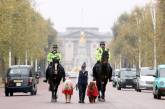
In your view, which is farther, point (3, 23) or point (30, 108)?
point (3, 23)

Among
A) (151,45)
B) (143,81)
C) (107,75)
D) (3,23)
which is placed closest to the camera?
(107,75)

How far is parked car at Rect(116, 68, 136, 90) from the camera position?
217ft

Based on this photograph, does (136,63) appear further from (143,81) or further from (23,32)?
(143,81)

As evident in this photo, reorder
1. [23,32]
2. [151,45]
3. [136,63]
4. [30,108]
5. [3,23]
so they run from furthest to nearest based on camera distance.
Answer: [136,63] < [151,45] < [23,32] < [3,23] < [30,108]

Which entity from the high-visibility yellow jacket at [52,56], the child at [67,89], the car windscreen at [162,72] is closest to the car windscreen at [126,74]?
the car windscreen at [162,72]

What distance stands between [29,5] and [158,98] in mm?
54460

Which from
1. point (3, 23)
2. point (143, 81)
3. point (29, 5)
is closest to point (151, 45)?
point (29, 5)

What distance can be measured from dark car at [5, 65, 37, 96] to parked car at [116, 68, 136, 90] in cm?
2073

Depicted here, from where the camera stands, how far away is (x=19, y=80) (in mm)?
45594

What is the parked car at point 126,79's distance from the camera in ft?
217

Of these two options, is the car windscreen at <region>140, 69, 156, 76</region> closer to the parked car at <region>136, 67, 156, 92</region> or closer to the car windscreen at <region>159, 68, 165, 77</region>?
the parked car at <region>136, 67, 156, 92</region>

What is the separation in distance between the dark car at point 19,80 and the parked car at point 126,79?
68.0ft

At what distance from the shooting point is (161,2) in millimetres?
73500

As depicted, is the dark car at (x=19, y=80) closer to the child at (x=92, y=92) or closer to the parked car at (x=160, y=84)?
the parked car at (x=160, y=84)
